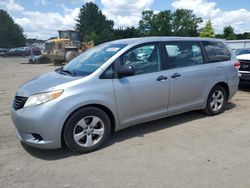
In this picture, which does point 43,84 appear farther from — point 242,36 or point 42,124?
point 242,36

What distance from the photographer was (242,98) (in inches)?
310

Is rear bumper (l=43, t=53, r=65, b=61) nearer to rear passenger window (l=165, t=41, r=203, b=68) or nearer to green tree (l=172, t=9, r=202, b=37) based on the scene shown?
rear passenger window (l=165, t=41, r=203, b=68)

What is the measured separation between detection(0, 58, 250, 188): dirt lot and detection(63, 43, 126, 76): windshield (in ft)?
4.22

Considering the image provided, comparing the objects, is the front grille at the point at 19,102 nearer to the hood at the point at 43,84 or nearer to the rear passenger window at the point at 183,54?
the hood at the point at 43,84

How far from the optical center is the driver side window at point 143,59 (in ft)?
15.8

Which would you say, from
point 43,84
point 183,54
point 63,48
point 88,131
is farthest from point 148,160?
point 63,48

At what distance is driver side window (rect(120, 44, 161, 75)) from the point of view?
15.8 feet

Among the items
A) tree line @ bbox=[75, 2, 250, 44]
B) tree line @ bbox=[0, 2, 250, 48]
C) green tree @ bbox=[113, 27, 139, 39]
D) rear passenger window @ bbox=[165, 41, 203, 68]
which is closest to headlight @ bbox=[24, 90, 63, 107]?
rear passenger window @ bbox=[165, 41, 203, 68]

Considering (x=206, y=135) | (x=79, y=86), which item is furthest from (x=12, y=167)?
(x=206, y=135)

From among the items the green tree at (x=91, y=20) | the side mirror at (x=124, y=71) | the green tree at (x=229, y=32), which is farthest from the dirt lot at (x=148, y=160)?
the green tree at (x=91, y=20)

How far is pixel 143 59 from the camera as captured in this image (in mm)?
4996

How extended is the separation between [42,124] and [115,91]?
1229 mm

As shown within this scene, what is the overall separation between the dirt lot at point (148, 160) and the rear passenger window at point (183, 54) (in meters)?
1.23

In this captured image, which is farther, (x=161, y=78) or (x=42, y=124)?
(x=161, y=78)
